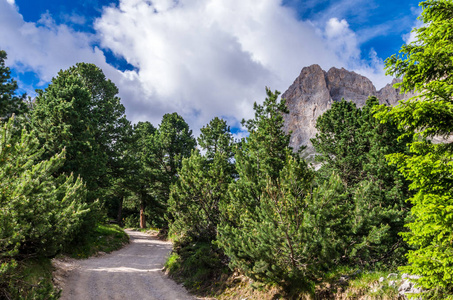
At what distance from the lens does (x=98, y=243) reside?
69.5ft

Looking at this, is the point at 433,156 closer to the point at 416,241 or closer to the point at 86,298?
the point at 416,241

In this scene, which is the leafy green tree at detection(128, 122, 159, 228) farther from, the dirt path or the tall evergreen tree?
the dirt path

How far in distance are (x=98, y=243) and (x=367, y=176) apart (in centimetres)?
2159

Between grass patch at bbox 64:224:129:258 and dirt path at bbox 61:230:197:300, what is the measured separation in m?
1.03

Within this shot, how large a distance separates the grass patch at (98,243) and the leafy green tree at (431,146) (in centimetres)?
1876

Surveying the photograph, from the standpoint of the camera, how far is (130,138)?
2870 cm

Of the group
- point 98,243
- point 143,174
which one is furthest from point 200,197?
point 143,174

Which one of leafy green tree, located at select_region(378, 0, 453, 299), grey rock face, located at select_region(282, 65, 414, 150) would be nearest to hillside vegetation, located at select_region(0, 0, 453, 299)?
leafy green tree, located at select_region(378, 0, 453, 299)

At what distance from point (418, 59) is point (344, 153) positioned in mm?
12049

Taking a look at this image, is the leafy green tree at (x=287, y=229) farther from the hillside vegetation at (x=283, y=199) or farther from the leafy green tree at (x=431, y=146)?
the leafy green tree at (x=431, y=146)

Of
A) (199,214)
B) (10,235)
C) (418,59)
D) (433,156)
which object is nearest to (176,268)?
(199,214)

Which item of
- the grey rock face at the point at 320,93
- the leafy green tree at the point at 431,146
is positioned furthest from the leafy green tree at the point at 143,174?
the grey rock face at the point at 320,93

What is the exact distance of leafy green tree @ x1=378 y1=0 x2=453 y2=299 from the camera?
544 cm

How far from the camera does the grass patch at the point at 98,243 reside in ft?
58.4
